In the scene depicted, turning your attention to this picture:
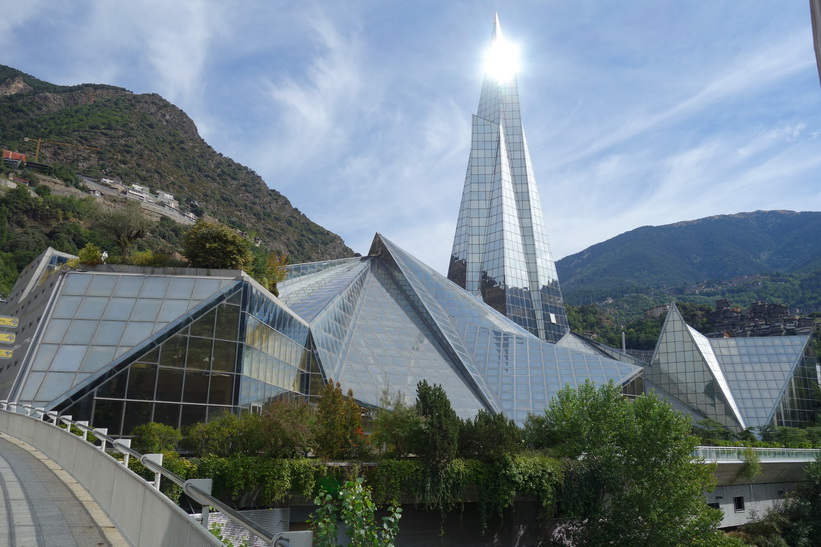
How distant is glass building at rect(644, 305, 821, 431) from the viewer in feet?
184

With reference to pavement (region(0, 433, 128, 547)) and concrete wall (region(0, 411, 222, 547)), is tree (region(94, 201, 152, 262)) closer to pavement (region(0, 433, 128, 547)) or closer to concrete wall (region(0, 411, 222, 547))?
concrete wall (region(0, 411, 222, 547))

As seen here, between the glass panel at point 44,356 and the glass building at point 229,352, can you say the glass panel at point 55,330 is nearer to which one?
the glass building at point 229,352

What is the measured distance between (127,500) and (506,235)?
61.6m

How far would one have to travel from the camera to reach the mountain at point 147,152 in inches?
5022

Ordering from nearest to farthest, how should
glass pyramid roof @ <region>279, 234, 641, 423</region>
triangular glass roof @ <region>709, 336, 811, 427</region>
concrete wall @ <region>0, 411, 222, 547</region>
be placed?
concrete wall @ <region>0, 411, 222, 547</region>
glass pyramid roof @ <region>279, 234, 641, 423</region>
triangular glass roof @ <region>709, 336, 811, 427</region>

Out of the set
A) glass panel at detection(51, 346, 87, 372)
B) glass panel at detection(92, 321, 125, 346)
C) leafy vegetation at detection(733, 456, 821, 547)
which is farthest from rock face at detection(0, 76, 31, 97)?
leafy vegetation at detection(733, 456, 821, 547)

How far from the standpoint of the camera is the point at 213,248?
2809 centimetres

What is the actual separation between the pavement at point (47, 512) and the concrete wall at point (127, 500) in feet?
0.61

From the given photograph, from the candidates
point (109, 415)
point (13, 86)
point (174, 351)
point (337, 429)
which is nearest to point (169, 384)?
point (174, 351)

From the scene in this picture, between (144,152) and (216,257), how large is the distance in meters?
123

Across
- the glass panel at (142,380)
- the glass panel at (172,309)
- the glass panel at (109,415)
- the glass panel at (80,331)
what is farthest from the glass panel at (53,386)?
the glass panel at (172,309)

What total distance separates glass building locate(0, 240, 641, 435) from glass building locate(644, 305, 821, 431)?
16.9 metres

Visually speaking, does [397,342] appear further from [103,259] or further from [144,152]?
[144,152]

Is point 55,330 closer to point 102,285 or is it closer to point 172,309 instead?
point 102,285
